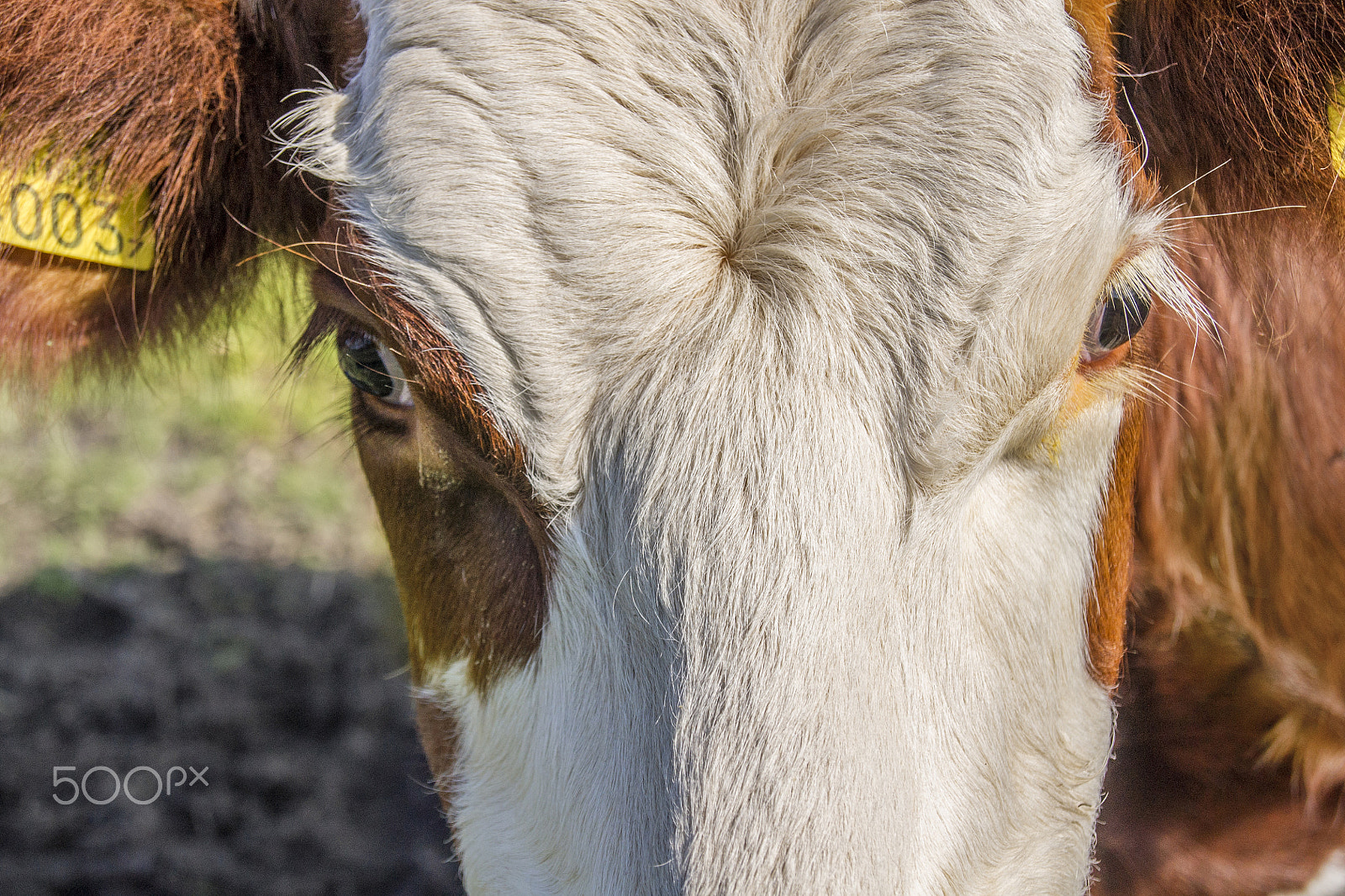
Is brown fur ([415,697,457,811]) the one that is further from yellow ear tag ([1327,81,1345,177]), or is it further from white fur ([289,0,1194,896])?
yellow ear tag ([1327,81,1345,177])

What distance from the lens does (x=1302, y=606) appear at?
2.85m

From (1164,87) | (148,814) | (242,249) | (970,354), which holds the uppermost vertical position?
(1164,87)

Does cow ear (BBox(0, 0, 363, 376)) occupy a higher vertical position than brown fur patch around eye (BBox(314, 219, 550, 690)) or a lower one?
higher

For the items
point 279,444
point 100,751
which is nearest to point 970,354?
point 100,751

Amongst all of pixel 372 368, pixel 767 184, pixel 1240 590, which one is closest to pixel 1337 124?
pixel 767 184

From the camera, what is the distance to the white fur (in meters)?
1.36

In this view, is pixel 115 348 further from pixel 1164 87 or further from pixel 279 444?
pixel 279 444

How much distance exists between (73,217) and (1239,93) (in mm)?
2070

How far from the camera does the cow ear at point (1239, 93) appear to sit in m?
1.67

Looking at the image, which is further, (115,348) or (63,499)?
(63,499)

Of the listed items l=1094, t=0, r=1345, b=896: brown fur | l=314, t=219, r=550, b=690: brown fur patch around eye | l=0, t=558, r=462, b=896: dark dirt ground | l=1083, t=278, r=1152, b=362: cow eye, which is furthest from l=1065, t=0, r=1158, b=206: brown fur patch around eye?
l=0, t=558, r=462, b=896: dark dirt ground

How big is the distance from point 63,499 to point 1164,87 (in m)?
4.99

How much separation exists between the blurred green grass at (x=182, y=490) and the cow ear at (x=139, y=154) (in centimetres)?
217

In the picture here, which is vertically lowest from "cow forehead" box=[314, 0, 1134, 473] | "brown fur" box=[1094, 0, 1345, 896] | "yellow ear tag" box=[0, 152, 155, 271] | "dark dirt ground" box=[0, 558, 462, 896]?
"dark dirt ground" box=[0, 558, 462, 896]
